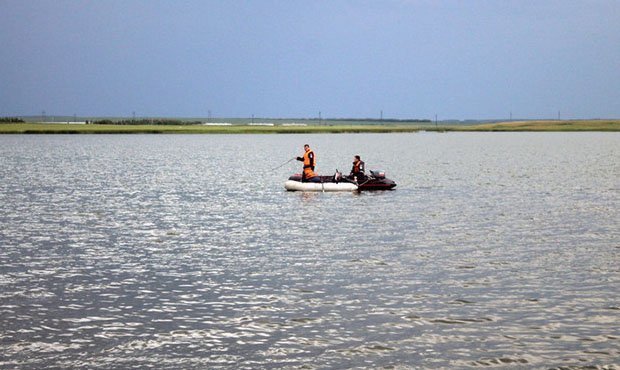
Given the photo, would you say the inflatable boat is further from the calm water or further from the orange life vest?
the calm water

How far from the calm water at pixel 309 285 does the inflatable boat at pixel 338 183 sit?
6579 millimetres

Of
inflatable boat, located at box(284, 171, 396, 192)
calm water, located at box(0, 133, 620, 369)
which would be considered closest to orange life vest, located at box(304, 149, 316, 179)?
inflatable boat, located at box(284, 171, 396, 192)

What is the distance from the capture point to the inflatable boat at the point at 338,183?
47656 mm

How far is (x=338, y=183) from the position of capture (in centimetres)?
4781

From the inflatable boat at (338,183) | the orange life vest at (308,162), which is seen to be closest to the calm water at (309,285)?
the orange life vest at (308,162)

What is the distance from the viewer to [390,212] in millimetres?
37312

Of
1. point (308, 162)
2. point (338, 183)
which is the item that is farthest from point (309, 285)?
point (338, 183)

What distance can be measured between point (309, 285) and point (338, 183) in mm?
28010

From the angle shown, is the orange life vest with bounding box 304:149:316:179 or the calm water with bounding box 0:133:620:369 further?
the orange life vest with bounding box 304:149:316:179

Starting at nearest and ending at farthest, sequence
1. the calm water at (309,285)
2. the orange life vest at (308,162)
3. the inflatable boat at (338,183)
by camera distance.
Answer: the calm water at (309,285), the orange life vest at (308,162), the inflatable boat at (338,183)

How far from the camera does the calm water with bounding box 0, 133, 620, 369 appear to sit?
47.0 feet

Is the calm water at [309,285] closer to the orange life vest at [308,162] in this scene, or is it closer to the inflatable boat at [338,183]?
the orange life vest at [308,162]

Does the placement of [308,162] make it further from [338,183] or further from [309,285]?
[309,285]

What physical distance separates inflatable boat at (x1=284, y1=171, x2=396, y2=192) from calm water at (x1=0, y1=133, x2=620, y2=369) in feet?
21.6
